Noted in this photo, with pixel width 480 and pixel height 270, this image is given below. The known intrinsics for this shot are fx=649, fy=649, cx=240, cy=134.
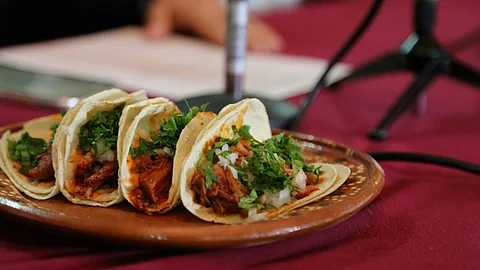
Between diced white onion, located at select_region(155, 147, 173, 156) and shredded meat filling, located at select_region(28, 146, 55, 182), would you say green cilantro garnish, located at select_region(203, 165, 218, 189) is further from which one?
shredded meat filling, located at select_region(28, 146, 55, 182)

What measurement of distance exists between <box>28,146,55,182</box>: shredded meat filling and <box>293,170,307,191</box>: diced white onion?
0.26 meters

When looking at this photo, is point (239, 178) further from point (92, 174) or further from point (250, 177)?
point (92, 174)

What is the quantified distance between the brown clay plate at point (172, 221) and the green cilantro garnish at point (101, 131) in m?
0.07

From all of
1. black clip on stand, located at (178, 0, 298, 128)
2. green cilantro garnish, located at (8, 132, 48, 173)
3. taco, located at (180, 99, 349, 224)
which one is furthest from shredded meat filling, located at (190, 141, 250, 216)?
black clip on stand, located at (178, 0, 298, 128)

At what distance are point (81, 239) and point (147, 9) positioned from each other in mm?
1667

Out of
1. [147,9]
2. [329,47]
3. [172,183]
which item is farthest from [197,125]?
[147,9]

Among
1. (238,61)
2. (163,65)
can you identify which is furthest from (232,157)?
(163,65)

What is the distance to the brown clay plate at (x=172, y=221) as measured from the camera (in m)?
0.56

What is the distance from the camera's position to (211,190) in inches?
24.7

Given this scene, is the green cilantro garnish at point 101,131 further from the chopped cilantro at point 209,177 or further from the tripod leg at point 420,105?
the tripod leg at point 420,105

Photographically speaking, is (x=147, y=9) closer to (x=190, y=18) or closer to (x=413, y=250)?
(x=190, y=18)

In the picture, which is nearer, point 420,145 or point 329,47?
point 420,145

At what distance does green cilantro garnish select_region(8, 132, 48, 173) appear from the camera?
0.73 meters

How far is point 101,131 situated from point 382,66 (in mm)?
855
